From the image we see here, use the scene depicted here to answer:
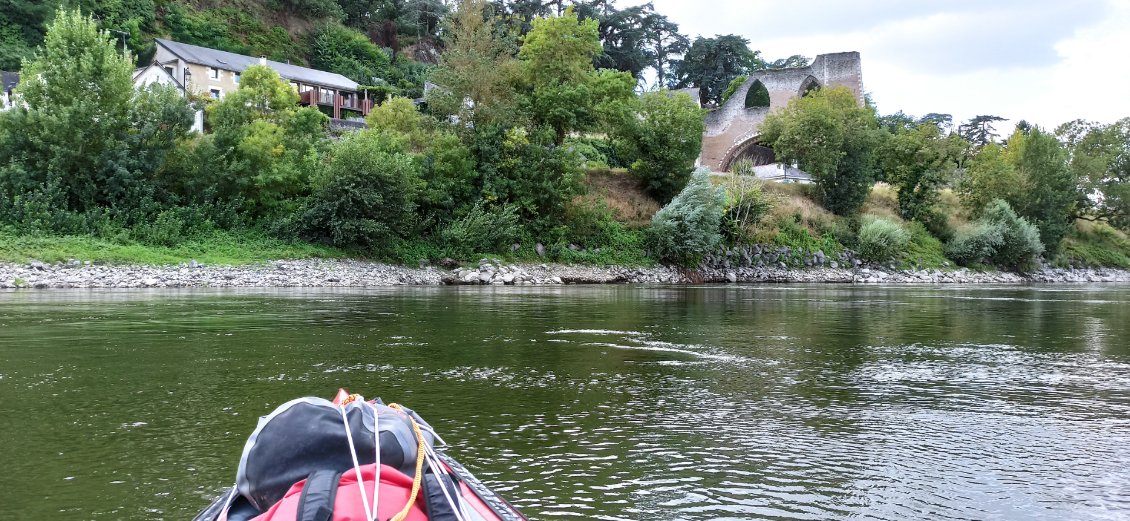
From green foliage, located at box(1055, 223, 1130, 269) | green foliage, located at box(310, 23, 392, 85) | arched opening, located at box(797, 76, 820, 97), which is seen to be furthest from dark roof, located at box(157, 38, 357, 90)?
green foliage, located at box(1055, 223, 1130, 269)

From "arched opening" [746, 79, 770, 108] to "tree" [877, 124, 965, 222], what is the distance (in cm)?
1138

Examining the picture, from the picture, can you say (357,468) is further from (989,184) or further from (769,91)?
(769,91)

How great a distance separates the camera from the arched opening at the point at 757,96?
64.9 metres

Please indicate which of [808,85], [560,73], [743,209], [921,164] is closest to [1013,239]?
[921,164]

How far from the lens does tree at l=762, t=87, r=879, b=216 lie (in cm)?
5206

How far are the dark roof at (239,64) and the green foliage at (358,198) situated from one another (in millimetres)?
27635

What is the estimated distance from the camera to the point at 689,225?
1606 inches

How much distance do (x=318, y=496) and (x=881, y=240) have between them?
166 feet

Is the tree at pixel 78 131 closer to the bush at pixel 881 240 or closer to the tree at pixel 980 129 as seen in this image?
the bush at pixel 881 240

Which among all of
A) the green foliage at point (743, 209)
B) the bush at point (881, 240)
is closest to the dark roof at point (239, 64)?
the green foliage at point (743, 209)

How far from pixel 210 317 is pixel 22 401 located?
340 inches

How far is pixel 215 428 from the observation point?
22.6ft

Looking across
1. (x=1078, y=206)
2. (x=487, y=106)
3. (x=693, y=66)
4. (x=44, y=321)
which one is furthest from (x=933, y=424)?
(x=693, y=66)

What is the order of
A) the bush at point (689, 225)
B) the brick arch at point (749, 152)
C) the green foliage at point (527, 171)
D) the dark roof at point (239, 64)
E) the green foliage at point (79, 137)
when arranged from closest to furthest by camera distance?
the green foliage at point (79, 137) < the green foliage at point (527, 171) < the bush at point (689, 225) < the dark roof at point (239, 64) < the brick arch at point (749, 152)
